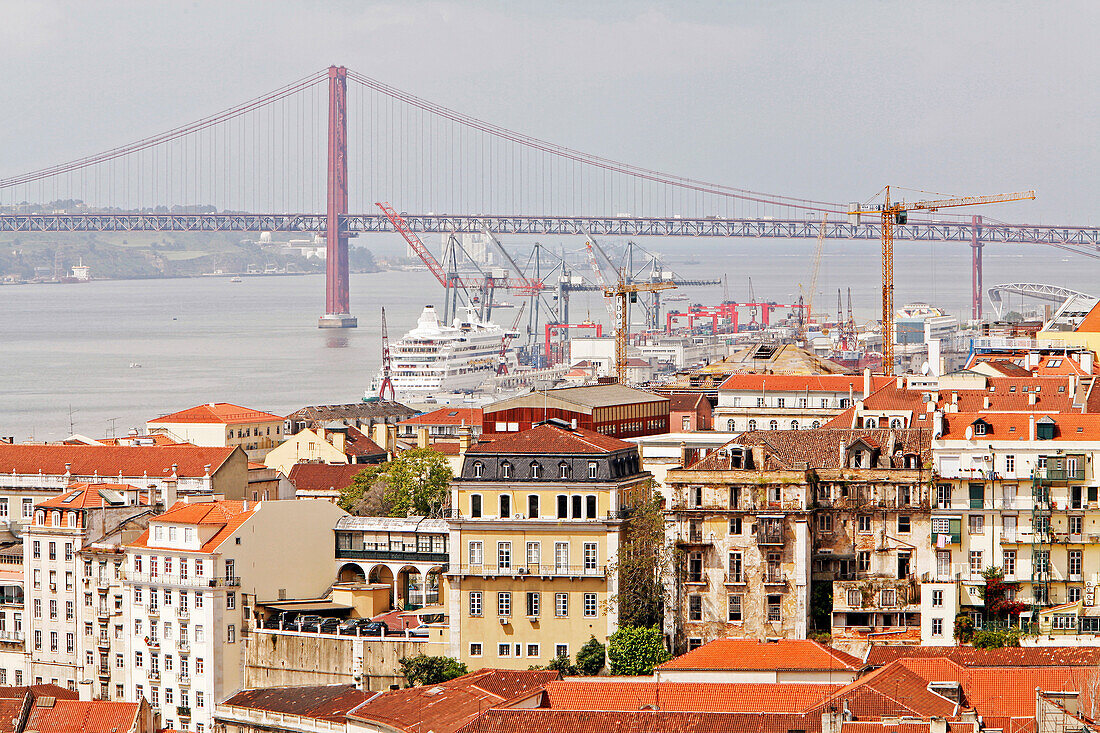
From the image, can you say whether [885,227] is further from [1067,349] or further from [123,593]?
[123,593]

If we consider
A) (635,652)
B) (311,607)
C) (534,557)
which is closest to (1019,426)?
(635,652)

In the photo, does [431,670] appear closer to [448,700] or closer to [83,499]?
[448,700]

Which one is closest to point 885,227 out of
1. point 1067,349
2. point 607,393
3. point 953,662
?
point 1067,349

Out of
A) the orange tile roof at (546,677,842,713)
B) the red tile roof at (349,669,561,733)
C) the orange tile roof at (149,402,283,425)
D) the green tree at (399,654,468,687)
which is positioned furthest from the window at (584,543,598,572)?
the orange tile roof at (149,402,283,425)

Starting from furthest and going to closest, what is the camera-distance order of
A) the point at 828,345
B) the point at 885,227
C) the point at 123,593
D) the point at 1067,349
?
1. the point at 828,345
2. the point at 885,227
3. the point at 1067,349
4. the point at 123,593

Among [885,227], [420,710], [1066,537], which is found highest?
[885,227]

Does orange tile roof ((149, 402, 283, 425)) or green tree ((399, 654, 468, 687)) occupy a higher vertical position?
orange tile roof ((149, 402, 283, 425))

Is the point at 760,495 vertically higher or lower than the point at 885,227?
lower

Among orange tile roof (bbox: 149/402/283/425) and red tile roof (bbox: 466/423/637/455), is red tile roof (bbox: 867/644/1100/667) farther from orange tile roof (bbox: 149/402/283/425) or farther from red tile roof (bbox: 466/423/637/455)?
orange tile roof (bbox: 149/402/283/425)
